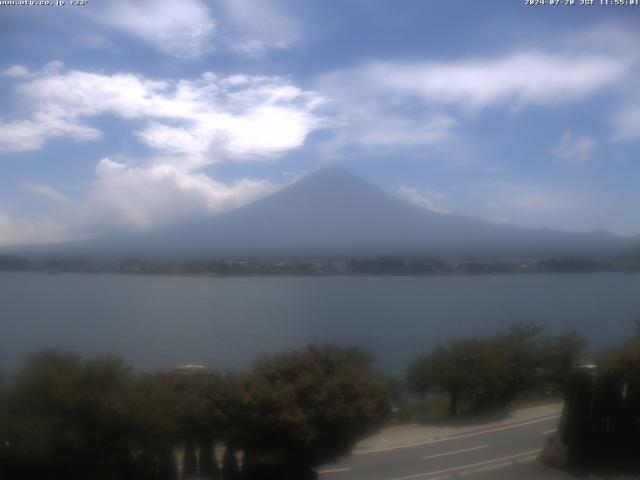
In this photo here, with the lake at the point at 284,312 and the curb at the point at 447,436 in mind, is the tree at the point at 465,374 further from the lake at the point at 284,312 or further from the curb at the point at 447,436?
the curb at the point at 447,436

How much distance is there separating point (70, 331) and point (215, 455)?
11.6 metres

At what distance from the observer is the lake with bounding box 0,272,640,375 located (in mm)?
19656

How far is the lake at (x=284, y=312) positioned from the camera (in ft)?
64.5

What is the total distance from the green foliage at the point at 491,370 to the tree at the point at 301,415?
797cm

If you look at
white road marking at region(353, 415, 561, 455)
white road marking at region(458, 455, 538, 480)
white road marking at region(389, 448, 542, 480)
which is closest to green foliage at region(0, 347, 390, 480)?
white road marking at region(389, 448, 542, 480)

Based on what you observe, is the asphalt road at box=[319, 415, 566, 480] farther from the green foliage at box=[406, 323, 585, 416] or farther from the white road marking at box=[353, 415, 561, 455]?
the green foliage at box=[406, 323, 585, 416]

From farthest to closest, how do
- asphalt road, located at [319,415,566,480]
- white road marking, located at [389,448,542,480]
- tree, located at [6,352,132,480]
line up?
white road marking, located at [389,448,542,480] → asphalt road, located at [319,415,566,480] → tree, located at [6,352,132,480]

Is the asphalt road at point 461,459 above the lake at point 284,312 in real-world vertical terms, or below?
below

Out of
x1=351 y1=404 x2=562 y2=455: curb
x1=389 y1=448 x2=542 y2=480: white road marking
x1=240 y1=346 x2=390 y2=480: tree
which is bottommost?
x1=351 y1=404 x2=562 y2=455: curb

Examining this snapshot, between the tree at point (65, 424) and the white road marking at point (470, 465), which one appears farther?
the white road marking at point (470, 465)

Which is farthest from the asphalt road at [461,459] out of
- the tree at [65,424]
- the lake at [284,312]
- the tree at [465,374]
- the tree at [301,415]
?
the tree at [65,424]

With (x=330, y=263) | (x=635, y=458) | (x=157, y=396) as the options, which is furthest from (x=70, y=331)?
(x=330, y=263)

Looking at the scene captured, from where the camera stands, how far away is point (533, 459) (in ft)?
34.5

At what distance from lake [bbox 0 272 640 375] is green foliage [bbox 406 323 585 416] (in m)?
1.71
